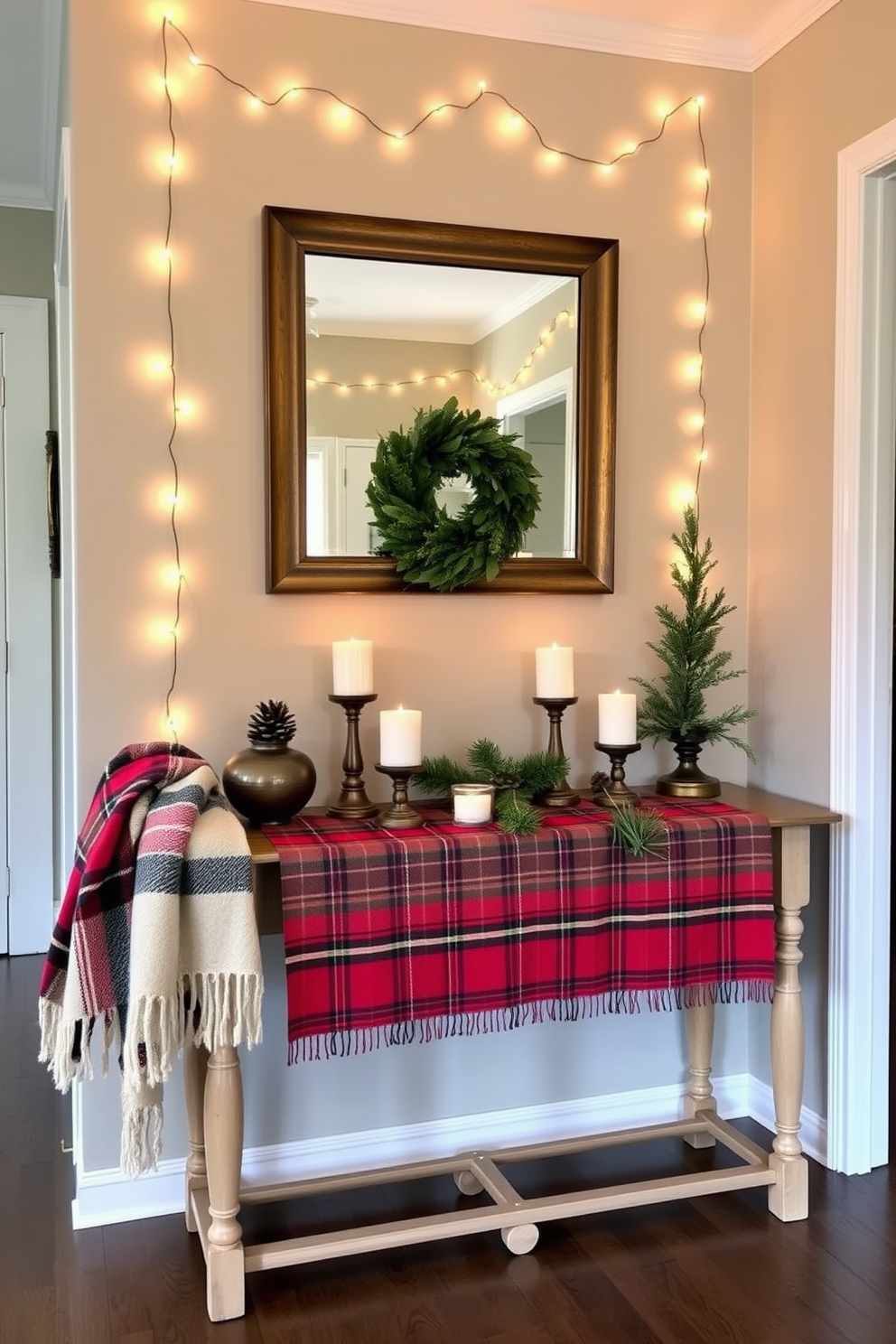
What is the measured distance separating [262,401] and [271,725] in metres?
0.70

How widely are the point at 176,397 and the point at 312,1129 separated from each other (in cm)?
160

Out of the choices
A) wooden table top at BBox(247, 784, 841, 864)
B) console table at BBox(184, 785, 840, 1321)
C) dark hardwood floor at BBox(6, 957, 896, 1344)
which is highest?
wooden table top at BBox(247, 784, 841, 864)

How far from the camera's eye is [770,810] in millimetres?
2496

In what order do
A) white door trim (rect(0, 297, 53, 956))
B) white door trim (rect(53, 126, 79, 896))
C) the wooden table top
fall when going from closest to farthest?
the wooden table top, white door trim (rect(53, 126, 79, 896)), white door trim (rect(0, 297, 53, 956))

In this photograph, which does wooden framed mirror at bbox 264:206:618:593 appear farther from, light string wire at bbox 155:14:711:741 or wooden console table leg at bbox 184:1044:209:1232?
wooden console table leg at bbox 184:1044:209:1232

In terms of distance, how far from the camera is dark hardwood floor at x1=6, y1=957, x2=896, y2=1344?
204cm

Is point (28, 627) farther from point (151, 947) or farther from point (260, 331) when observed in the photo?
point (151, 947)

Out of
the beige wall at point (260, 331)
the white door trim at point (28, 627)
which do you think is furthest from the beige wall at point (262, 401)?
the white door trim at point (28, 627)

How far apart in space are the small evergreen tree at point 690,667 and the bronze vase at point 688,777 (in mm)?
12

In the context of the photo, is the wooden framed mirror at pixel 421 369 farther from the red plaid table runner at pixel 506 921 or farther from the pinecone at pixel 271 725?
the red plaid table runner at pixel 506 921

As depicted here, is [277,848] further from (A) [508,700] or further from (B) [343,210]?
(B) [343,210]

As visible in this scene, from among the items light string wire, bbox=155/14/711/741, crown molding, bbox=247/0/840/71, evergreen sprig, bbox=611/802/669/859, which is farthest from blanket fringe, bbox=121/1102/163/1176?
crown molding, bbox=247/0/840/71

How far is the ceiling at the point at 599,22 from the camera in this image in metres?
2.56

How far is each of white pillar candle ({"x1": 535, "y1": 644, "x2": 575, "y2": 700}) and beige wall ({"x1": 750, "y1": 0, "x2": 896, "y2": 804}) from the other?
573 mm
